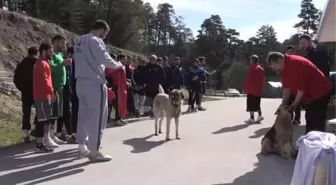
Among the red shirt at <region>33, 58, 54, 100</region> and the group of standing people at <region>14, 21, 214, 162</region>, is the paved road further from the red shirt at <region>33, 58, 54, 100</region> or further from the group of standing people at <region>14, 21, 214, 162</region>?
the red shirt at <region>33, 58, 54, 100</region>

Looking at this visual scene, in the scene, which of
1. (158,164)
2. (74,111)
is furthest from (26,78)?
(158,164)

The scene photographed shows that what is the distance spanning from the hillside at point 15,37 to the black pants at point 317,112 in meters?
11.8

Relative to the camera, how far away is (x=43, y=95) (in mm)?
7930

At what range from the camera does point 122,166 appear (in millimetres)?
7273

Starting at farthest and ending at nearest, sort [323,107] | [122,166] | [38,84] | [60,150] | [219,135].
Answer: [219,135], [60,150], [38,84], [122,166], [323,107]

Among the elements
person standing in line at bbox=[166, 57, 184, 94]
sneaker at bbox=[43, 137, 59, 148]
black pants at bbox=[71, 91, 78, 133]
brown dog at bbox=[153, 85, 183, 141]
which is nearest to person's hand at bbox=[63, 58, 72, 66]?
black pants at bbox=[71, 91, 78, 133]

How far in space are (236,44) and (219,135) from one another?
78631 mm

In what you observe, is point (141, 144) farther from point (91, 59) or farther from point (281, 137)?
point (281, 137)

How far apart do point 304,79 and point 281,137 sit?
63.8 inches

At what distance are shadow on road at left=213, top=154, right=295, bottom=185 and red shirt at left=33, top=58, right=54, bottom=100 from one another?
12.3 feet

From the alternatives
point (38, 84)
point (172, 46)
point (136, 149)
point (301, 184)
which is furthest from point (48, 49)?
point (172, 46)

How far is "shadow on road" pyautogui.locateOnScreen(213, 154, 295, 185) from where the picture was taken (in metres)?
6.47

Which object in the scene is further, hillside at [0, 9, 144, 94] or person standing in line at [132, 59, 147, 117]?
hillside at [0, 9, 144, 94]

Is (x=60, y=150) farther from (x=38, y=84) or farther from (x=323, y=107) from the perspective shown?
(x=323, y=107)
